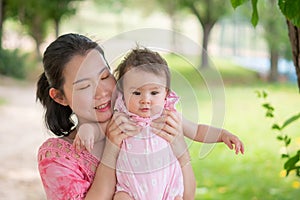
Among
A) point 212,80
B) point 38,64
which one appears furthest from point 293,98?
point 212,80

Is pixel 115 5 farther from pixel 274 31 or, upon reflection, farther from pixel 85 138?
pixel 85 138

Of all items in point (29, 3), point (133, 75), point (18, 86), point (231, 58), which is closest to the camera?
point (133, 75)

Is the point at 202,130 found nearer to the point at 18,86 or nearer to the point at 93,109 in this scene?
the point at 93,109

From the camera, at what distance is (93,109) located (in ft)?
3.65

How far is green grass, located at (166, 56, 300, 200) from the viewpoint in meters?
1.13

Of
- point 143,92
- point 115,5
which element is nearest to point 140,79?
point 143,92

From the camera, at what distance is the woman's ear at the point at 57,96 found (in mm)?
1169

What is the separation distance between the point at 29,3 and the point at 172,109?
428 inches

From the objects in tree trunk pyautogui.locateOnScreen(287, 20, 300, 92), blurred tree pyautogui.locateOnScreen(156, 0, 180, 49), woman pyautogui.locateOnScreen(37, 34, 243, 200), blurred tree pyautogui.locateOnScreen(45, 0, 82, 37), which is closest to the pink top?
woman pyautogui.locateOnScreen(37, 34, 243, 200)

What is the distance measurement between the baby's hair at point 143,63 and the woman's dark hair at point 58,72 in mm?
69

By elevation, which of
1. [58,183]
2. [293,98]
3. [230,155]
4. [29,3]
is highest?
[29,3]

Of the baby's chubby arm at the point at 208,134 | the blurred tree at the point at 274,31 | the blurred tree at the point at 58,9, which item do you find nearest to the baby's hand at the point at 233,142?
the baby's chubby arm at the point at 208,134

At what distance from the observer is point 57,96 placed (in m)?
1.18

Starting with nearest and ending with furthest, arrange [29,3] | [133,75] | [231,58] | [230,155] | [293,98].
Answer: [133,75] → [230,155] → [293,98] → [29,3] → [231,58]
